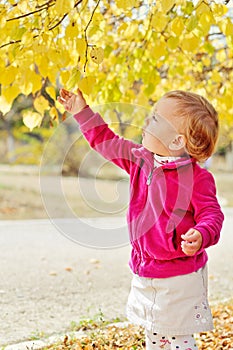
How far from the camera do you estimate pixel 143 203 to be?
233 cm

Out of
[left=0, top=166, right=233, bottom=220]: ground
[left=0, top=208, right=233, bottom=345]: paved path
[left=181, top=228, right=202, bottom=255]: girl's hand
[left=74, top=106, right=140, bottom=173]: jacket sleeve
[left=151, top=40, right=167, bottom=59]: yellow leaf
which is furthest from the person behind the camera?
[left=0, top=208, right=233, bottom=345]: paved path

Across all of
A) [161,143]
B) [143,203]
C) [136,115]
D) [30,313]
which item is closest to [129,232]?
[143,203]

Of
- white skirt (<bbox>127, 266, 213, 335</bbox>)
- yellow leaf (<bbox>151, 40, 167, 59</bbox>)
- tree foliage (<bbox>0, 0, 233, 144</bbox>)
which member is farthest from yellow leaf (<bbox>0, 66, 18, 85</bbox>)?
white skirt (<bbox>127, 266, 213, 335</bbox>)

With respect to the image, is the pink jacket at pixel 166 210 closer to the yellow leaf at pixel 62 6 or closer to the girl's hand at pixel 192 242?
the girl's hand at pixel 192 242

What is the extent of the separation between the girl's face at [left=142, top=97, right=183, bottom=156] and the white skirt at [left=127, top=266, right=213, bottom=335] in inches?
19.6

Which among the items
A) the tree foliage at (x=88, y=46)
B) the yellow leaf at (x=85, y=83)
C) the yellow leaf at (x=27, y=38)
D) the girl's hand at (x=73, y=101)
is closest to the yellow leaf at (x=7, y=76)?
the tree foliage at (x=88, y=46)

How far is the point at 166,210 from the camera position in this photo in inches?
89.3

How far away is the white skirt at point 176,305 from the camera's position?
7.54ft

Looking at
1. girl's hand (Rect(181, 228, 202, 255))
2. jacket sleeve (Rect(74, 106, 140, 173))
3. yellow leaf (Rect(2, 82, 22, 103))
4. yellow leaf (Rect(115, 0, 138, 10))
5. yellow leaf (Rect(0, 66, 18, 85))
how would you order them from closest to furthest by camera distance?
girl's hand (Rect(181, 228, 202, 255)) → yellow leaf (Rect(115, 0, 138, 10)) → jacket sleeve (Rect(74, 106, 140, 173)) → yellow leaf (Rect(0, 66, 18, 85)) → yellow leaf (Rect(2, 82, 22, 103))

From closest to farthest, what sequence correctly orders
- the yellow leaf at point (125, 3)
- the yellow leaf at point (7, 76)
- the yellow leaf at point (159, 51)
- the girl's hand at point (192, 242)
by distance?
the girl's hand at point (192, 242)
the yellow leaf at point (125, 3)
the yellow leaf at point (7, 76)
the yellow leaf at point (159, 51)

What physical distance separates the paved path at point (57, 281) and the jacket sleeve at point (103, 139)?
1.03ft

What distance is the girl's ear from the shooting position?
232 centimetres

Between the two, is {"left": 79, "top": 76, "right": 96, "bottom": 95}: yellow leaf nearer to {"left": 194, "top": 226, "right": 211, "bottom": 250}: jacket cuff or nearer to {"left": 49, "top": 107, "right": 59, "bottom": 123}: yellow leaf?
{"left": 49, "top": 107, "right": 59, "bottom": 123}: yellow leaf

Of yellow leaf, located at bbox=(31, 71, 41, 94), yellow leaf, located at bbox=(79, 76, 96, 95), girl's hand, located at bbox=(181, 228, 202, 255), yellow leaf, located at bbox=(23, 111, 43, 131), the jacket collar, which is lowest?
girl's hand, located at bbox=(181, 228, 202, 255)
